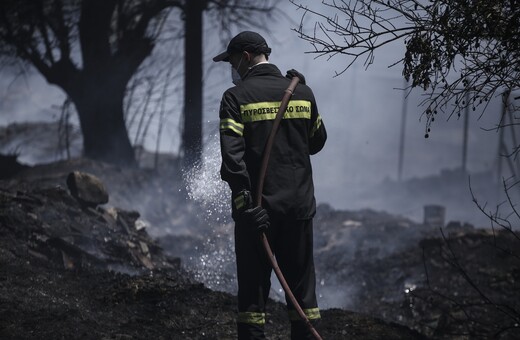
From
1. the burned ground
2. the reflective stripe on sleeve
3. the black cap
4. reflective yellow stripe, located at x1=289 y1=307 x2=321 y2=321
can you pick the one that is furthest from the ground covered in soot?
the black cap

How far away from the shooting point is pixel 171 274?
26.0 feet

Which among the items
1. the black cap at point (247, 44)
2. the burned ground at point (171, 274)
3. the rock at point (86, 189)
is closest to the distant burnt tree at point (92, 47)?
the burned ground at point (171, 274)

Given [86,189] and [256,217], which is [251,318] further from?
[86,189]

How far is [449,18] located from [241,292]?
2.23 metres

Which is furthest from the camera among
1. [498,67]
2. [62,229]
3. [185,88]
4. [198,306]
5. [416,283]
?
[185,88]

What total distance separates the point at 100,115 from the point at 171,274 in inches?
298

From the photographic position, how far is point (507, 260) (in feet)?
31.3

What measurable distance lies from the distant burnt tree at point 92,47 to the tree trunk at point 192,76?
40 cm

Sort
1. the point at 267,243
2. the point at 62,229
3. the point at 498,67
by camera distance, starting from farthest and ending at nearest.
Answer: the point at 62,229
the point at 498,67
the point at 267,243

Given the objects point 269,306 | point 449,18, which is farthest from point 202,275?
point 449,18

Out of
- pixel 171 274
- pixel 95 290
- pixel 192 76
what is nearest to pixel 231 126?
pixel 95 290

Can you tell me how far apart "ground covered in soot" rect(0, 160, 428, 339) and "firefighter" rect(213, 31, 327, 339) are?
1386mm

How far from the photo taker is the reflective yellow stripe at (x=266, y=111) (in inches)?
165

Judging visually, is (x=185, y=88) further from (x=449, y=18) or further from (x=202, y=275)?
(x=449, y=18)
